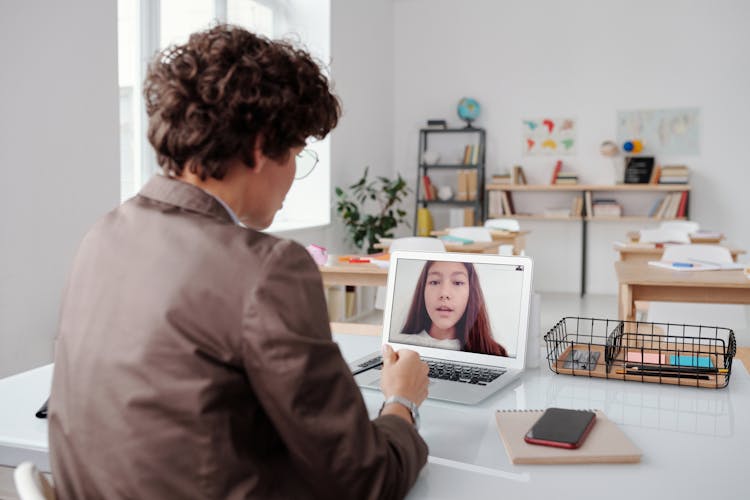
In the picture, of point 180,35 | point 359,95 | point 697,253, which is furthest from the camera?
point 359,95

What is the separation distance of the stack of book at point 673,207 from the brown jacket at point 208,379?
712 centimetres

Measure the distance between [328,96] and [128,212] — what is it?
12.3 inches

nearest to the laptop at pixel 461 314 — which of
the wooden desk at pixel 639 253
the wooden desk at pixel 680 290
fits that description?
the wooden desk at pixel 680 290

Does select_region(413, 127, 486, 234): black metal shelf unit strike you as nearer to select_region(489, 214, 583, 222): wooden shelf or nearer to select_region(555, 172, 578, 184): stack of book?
select_region(489, 214, 583, 222): wooden shelf

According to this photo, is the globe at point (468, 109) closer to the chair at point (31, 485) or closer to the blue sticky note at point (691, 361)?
the blue sticky note at point (691, 361)

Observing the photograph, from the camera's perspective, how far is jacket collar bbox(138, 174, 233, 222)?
0.93m

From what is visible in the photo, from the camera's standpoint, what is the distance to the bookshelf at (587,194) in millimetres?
7336

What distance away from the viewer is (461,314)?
1.67m

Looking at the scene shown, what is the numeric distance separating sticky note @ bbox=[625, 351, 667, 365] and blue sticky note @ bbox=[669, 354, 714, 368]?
0.08 ft

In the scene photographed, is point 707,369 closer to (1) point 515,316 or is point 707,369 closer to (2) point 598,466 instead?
(1) point 515,316

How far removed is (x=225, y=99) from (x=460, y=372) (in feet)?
2.87

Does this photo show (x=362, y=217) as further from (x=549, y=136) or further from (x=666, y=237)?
(x=666, y=237)

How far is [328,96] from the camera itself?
101cm

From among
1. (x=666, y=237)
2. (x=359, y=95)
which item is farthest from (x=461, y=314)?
(x=359, y=95)
